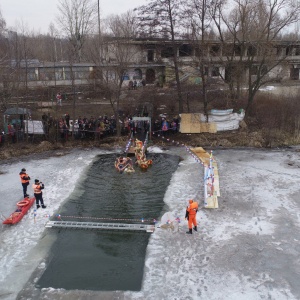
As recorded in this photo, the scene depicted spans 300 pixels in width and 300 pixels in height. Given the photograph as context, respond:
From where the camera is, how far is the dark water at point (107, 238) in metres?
10.2

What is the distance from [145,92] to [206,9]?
750 centimetres

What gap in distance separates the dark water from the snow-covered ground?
373mm

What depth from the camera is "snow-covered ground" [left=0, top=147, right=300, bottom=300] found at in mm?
9695

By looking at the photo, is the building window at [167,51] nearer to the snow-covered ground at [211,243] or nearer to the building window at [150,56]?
the building window at [150,56]

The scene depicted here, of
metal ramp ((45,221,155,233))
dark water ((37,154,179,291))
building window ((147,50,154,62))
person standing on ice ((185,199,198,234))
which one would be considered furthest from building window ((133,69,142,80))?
person standing on ice ((185,199,198,234))

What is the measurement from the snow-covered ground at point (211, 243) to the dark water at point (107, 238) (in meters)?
0.37

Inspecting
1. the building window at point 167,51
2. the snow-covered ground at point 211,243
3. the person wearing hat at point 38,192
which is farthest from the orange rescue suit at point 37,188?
the building window at point 167,51

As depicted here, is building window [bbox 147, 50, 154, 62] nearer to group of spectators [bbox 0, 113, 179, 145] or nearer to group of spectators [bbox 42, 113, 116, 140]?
group of spectators [bbox 0, 113, 179, 145]

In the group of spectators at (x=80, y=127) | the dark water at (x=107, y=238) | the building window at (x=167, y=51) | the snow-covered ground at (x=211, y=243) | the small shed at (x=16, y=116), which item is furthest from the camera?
the building window at (x=167, y=51)

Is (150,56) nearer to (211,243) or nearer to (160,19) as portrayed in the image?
(160,19)

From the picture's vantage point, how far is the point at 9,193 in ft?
52.9

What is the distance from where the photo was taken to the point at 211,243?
11922 millimetres

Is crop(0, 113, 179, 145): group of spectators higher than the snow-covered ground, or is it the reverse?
crop(0, 113, 179, 145): group of spectators

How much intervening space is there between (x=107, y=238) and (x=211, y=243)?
3.56 meters
